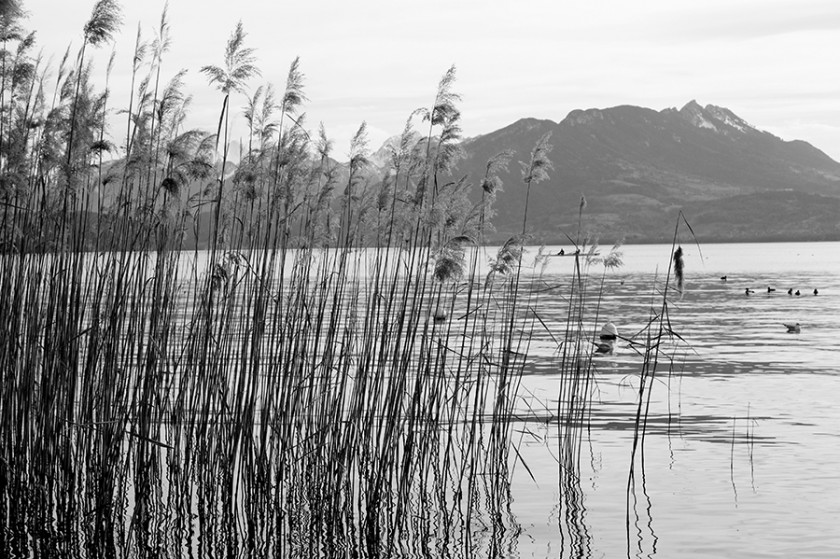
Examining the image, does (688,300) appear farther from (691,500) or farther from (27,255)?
(27,255)

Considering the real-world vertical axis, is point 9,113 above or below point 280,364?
above

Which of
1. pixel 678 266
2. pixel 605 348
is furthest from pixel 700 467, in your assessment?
pixel 605 348

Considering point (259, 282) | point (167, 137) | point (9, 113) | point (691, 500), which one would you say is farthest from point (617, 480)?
point (9, 113)

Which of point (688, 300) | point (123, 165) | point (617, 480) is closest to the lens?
point (123, 165)

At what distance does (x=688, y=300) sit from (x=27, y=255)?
130 ft

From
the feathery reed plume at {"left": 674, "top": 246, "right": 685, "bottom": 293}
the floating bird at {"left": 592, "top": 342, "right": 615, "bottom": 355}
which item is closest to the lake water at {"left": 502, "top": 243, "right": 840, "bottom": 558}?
the floating bird at {"left": 592, "top": 342, "right": 615, "bottom": 355}

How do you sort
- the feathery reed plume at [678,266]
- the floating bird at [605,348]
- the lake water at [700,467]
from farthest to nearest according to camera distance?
the floating bird at [605,348] → the lake water at [700,467] → the feathery reed plume at [678,266]

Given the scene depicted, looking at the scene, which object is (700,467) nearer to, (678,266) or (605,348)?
(678,266)

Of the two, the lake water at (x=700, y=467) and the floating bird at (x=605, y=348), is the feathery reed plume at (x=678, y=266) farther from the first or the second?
the floating bird at (x=605, y=348)

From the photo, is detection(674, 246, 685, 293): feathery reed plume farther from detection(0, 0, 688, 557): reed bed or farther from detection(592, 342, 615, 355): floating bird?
detection(592, 342, 615, 355): floating bird

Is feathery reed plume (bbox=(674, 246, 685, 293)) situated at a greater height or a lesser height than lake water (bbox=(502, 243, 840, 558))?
greater

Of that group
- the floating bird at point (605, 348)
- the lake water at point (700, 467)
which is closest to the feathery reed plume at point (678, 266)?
the lake water at point (700, 467)

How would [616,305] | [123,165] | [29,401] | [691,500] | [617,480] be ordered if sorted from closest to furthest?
1. [29,401]
2. [123,165]
3. [691,500]
4. [617,480]
5. [616,305]

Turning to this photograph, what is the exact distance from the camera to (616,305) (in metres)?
40.0
